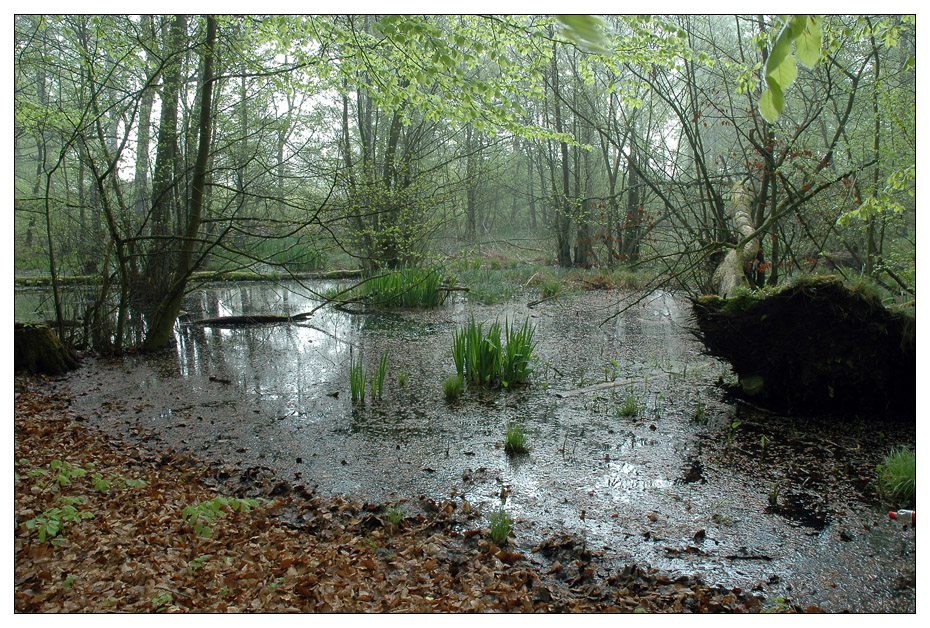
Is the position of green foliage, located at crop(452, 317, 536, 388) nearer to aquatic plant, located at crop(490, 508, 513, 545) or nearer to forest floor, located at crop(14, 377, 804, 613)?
forest floor, located at crop(14, 377, 804, 613)

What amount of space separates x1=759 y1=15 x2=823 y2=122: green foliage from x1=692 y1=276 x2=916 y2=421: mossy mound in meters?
2.91

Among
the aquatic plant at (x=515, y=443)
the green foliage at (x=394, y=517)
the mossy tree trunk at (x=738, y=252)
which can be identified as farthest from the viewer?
the mossy tree trunk at (x=738, y=252)

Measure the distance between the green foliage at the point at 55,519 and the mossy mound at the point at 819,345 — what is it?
10.7ft

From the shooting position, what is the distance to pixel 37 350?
4.18 metres

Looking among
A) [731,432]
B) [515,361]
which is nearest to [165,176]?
[515,361]

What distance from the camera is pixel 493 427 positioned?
3316mm

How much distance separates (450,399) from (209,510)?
1.92m

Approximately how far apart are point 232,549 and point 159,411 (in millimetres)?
2102

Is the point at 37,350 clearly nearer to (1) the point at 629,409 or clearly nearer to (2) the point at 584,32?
(1) the point at 629,409

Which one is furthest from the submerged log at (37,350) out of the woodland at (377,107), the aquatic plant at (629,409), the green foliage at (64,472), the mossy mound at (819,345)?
the mossy mound at (819,345)

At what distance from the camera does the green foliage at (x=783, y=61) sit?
0.59 meters

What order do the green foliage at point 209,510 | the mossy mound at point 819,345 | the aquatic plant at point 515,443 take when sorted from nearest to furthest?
the green foliage at point 209,510
the aquatic plant at point 515,443
the mossy mound at point 819,345

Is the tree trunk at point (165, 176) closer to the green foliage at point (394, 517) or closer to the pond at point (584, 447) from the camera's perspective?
the pond at point (584, 447)

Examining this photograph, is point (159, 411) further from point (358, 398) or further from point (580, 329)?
point (580, 329)
